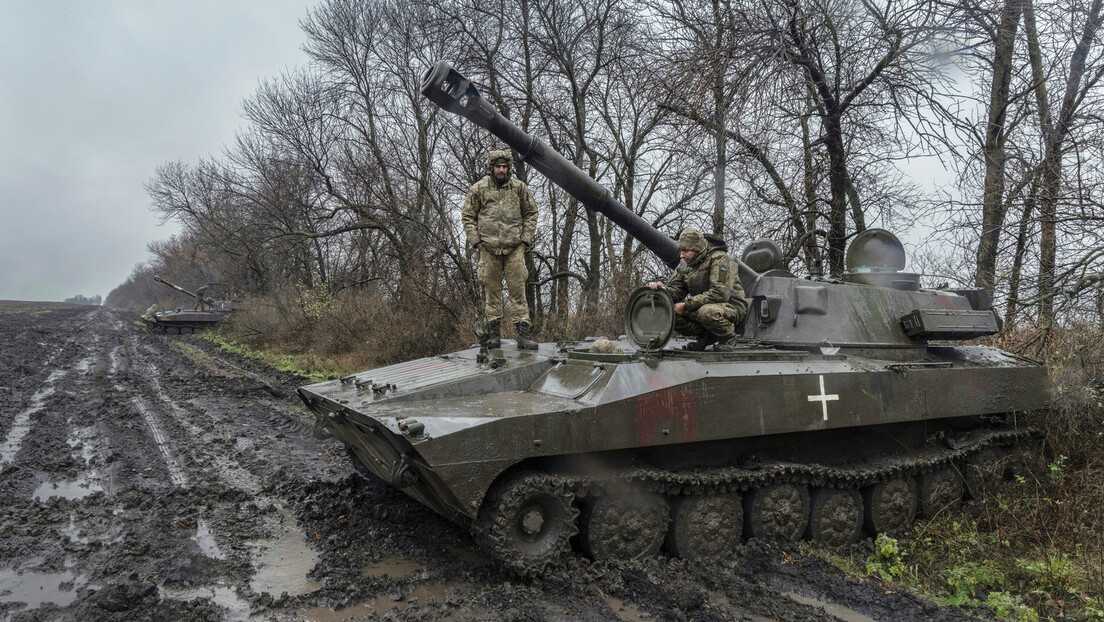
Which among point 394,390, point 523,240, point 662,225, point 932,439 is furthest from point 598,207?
point 662,225

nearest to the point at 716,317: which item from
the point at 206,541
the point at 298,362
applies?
the point at 206,541

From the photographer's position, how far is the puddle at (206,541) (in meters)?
4.70

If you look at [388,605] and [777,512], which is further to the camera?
[777,512]

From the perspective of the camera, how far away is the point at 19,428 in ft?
28.1

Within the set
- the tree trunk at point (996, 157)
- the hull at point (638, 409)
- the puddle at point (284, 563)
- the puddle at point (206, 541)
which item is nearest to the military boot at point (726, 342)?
the hull at point (638, 409)

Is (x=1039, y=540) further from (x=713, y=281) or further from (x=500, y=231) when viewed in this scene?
(x=500, y=231)

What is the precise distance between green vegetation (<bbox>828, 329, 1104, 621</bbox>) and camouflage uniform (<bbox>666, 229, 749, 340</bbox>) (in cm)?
182

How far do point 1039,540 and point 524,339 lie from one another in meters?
3.98

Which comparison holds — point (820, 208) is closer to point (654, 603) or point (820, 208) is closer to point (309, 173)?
point (654, 603)

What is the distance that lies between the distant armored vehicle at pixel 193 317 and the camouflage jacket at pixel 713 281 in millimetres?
24305

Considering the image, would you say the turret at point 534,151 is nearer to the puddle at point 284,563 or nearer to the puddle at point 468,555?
the puddle at point 468,555

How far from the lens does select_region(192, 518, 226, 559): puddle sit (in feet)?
15.4

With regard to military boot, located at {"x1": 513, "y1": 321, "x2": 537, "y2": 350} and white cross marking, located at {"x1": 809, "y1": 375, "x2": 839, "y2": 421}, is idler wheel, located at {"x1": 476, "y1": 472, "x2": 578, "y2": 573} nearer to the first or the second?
military boot, located at {"x1": 513, "y1": 321, "x2": 537, "y2": 350}

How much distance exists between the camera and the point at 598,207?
5574 millimetres
